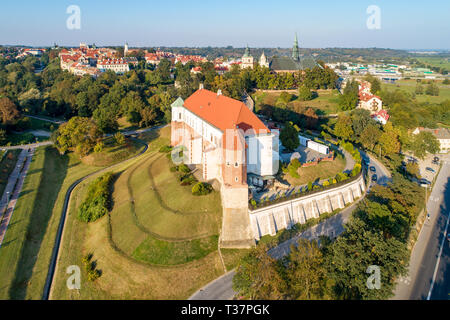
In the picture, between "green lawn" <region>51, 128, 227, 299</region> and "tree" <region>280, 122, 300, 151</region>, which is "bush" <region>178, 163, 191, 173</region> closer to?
"green lawn" <region>51, 128, 227, 299</region>

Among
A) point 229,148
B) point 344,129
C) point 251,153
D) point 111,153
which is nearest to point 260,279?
point 229,148

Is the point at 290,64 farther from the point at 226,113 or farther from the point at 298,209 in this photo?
the point at 298,209

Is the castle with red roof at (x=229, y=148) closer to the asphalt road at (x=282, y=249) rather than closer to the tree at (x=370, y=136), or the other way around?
the asphalt road at (x=282, y=249)

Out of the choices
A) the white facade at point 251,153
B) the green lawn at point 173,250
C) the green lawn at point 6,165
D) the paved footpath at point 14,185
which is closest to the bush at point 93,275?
the green lawn at point 173,250
